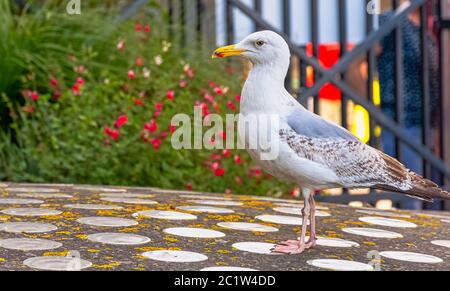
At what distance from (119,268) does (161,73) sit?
11.4 ft

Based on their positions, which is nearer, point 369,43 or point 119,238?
point 119,238

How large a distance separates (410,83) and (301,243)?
4275mm

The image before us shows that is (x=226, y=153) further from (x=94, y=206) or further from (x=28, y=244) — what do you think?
(x=28, y=244)

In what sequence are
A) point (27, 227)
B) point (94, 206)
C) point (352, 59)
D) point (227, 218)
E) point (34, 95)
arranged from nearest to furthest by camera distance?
point (27, 227) → point (227, 218) → point (94, 206) → point (34, 95) → point (352, 59)

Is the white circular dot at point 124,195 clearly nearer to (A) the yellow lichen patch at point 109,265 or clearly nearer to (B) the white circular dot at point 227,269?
(A) the yellow lichen patch at point 109,265

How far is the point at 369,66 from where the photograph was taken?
638 centimetres

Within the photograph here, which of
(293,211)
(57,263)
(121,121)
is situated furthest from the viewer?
(121,121)

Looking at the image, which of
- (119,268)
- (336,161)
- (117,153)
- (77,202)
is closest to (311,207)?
(336,161)

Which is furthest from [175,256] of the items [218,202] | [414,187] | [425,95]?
[425,95]

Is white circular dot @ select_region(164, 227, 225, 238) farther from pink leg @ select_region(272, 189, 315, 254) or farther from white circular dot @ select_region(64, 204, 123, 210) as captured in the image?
white circular dot @ select_region(64, 204, 123, 210)

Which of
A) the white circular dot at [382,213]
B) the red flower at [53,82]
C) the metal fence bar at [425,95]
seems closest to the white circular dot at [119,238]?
the white circular dot at [382,213]

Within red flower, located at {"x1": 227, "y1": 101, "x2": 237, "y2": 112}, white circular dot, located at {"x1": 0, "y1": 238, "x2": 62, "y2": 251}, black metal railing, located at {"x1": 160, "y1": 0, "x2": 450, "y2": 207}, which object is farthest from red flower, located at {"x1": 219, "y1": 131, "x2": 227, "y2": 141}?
white circular dot, located at {"x1": 0, "y1": 238, "x2": 62, "y2": 251}

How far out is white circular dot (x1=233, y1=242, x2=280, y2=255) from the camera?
112 inches
